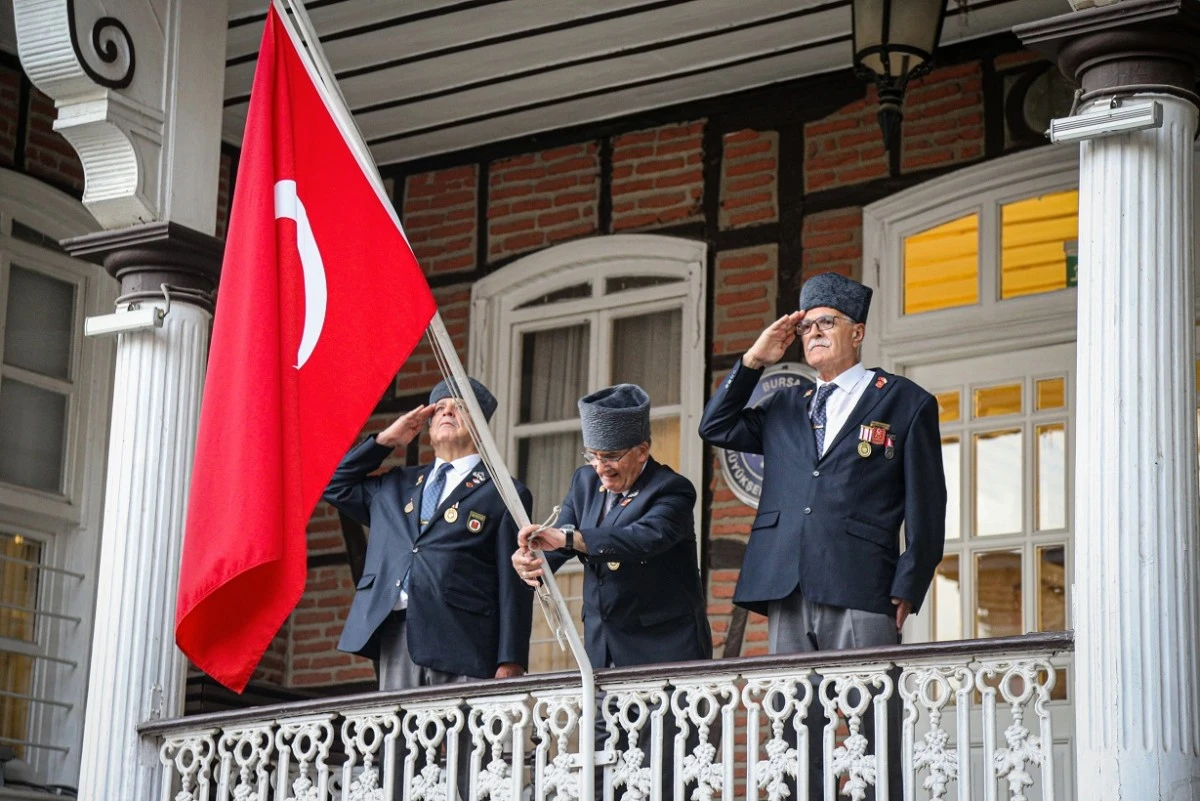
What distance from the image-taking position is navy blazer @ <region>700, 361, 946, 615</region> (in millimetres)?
5660

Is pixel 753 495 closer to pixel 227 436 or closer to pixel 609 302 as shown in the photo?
pixel 609 302

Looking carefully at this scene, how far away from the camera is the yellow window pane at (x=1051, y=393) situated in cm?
830

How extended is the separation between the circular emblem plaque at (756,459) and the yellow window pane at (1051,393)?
1031 millimetres

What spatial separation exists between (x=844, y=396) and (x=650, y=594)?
0.89m

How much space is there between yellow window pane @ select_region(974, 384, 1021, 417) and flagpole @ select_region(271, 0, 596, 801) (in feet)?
10.2

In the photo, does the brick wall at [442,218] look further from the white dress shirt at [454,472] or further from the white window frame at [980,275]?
the white dress shirt at [454,472]

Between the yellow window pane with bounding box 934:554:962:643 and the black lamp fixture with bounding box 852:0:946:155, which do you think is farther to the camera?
the yellow window pane with bounding box 934:554:962:643

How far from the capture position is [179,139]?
295 inches

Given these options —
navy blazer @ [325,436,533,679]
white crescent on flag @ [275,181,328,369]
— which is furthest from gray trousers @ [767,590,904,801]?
white crescent on flag @ [275,181,328,369]

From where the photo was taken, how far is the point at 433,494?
6777 mm

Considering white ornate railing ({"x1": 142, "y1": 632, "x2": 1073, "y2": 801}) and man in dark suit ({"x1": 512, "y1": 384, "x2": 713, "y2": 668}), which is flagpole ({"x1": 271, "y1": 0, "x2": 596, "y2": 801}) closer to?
white ornate railing ({"x1": 142, "y1": 632, "x2": 1073, "y2": 801})

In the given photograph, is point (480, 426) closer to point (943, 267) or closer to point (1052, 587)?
point (1052, 587)

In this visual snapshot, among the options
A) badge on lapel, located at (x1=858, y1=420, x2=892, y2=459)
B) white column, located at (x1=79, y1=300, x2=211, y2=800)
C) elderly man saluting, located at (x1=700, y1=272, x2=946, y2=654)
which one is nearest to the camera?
elderly man saluting, located at (x1=700, y1=272, x2=946, y2=654)

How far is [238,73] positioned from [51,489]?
2158mm
